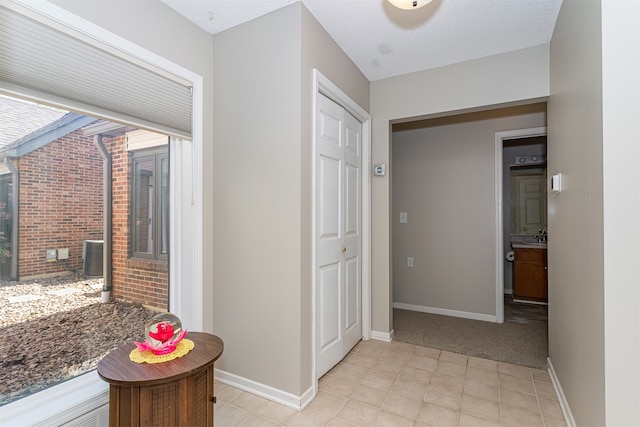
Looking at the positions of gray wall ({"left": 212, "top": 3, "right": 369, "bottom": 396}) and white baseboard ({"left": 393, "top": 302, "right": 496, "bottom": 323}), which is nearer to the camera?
gray wall ({"left": 212, "top": 3, "right": 369, "bottom": 396})

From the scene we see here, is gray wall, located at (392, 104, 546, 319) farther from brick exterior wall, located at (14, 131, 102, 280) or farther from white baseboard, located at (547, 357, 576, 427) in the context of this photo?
brick exterior wall, located at (14, 131, 102, 280)

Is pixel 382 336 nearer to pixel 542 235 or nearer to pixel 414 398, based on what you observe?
pixel 414 398

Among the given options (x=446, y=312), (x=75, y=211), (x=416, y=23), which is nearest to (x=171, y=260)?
(x=75, y=211)

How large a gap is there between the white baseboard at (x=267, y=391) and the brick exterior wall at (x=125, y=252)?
28.7 inches

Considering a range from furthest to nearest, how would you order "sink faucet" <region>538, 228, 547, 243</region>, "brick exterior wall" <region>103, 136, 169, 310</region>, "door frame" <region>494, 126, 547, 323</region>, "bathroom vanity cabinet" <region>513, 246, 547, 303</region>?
"sink faucet" <region>538, 228, 547, 243</region> < "bathroom vanity cabinet" <region>513, 246, 547, 303</region> < "door frame" <region>494, 126, 547, 323</region> < "brick exterior wall" <region>103, 136, 169, 310</region>

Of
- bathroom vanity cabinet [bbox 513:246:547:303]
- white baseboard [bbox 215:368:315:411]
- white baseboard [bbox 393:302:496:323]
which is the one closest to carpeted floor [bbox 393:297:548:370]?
white baseboard [bbox 393:302:496:323]

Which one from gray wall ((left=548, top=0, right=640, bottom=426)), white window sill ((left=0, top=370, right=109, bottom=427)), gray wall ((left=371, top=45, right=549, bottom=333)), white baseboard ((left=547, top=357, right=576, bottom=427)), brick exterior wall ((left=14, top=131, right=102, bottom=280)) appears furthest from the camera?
gray wall ((left=371, top=45, right=549, bottom=333))

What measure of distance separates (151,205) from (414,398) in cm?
223

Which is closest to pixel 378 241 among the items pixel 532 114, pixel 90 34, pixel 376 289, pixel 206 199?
pixel 376 289

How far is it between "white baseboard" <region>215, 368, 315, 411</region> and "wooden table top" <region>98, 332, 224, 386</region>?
A: 27.2 inches

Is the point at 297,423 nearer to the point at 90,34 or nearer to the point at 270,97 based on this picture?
the point at 270,97

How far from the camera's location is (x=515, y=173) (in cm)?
505

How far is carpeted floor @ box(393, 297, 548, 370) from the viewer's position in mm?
2742

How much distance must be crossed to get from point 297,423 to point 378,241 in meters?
1.73
